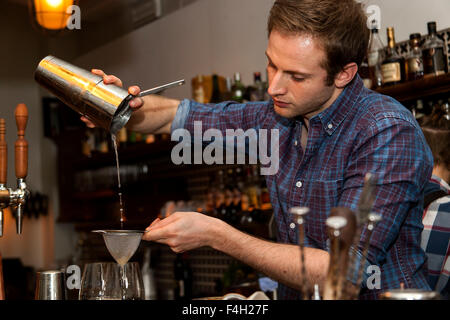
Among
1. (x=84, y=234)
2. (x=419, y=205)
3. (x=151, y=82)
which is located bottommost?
(x=84, y=234)

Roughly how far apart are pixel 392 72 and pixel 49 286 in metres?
2.01

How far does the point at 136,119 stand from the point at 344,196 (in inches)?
34.0

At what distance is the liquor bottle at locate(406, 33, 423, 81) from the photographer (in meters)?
2.73

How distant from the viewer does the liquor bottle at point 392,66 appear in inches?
109

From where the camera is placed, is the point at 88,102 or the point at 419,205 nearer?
the point at 419,205

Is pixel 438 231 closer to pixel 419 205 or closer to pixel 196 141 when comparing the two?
pixel 419 205

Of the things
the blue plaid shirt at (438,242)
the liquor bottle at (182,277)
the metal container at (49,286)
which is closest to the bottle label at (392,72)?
the blue plaid shirt at (438,242)

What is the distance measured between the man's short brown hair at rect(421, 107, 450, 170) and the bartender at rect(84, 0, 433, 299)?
812mm

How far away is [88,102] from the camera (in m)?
1.67

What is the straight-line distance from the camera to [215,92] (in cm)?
380

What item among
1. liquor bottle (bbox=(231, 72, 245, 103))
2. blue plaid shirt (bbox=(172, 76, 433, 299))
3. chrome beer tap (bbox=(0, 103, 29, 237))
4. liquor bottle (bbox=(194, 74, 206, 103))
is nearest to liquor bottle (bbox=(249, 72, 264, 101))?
liquor bottle (bbox=(231, 72, 245, 103))

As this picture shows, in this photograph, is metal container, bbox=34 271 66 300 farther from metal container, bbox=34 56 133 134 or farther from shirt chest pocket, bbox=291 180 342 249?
shirt chest pocket, bbox=291 180 342 249
